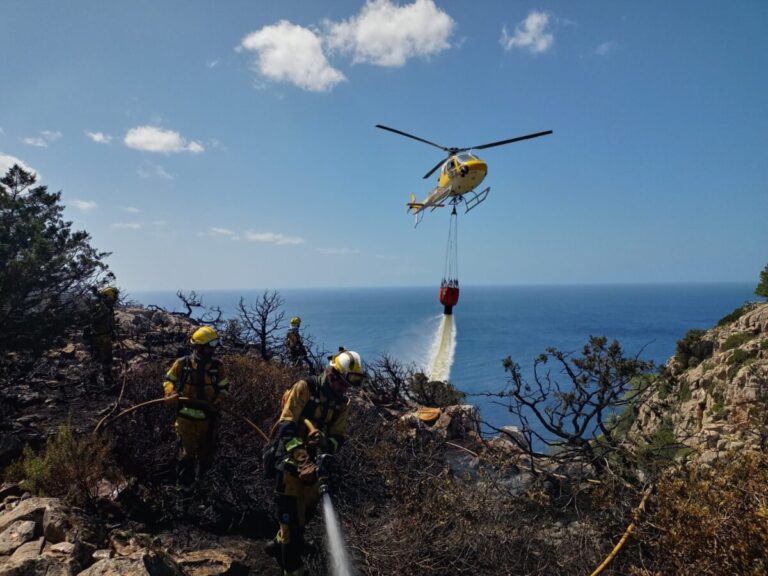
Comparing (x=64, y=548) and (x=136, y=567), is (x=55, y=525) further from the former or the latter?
(x=136, y=567)

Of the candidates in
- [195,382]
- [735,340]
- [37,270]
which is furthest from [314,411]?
[735,340]

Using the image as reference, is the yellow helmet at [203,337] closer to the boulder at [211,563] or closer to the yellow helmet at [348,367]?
the yellow helmet at [348,367]

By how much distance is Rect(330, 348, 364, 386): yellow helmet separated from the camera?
5547 mm

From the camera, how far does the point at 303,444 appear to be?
529 cm

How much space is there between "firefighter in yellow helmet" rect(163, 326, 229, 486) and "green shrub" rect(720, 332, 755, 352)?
17.7 metres

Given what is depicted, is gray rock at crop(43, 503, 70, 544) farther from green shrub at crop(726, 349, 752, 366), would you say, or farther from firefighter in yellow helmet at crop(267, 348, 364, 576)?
green shrub at crop(726, 349, 752, 366)

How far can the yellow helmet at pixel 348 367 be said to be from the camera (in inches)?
218

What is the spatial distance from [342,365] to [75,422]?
660 centimetres

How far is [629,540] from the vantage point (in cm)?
528

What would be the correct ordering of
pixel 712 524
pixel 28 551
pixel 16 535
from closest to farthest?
pixel 712 524, pixel 28 551, pixel 16 535

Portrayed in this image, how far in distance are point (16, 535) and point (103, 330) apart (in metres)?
7.68

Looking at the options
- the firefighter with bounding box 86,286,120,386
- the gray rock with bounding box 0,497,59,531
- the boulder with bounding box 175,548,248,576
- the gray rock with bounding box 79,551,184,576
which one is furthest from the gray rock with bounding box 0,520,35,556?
the firefighter with bounding box 86,286,120,386

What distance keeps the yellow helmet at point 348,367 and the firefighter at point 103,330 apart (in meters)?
8.34

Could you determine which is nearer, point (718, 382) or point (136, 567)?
point (136, 567)
